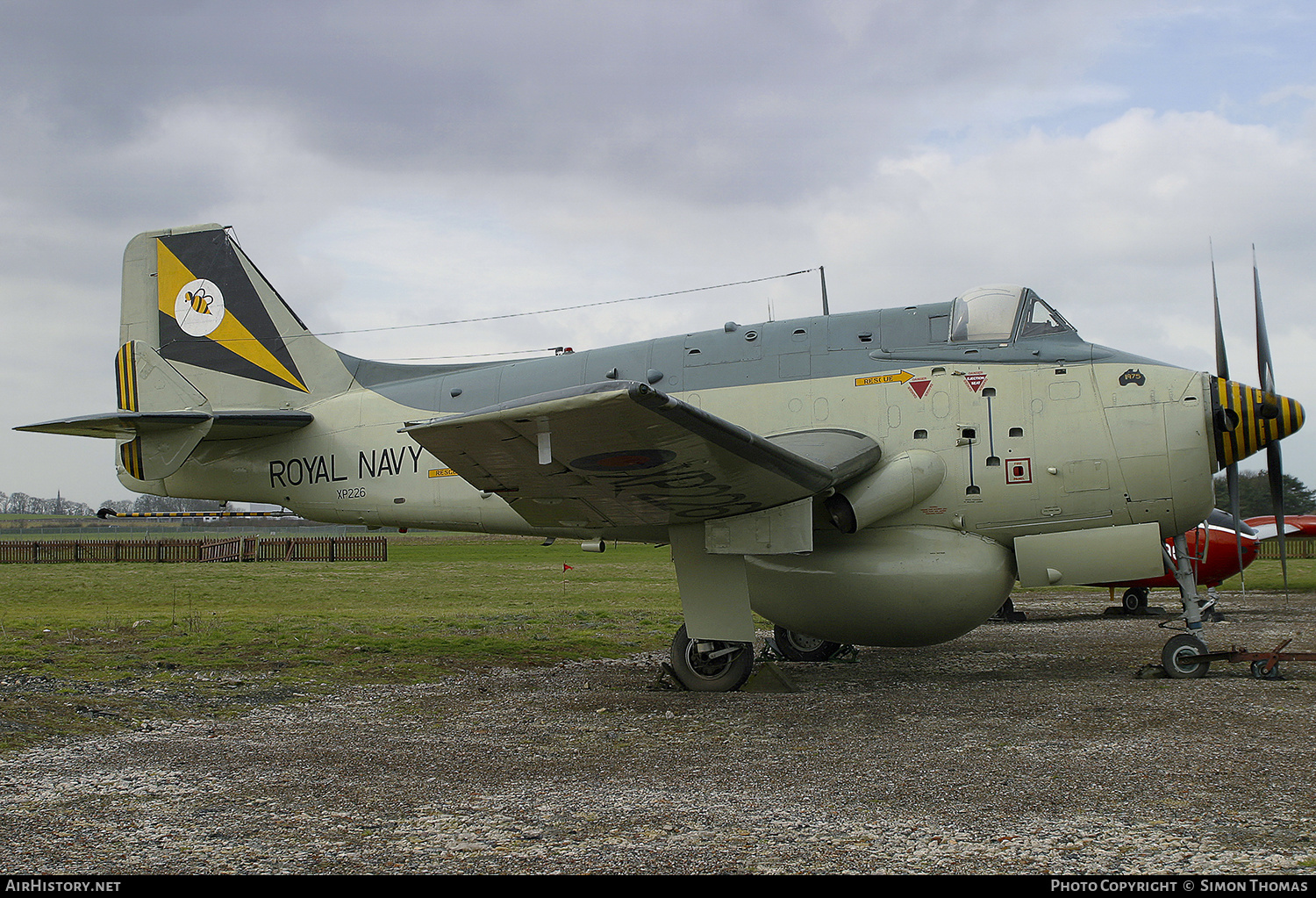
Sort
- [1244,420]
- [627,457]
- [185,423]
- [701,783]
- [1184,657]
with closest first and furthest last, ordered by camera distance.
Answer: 1. [701,783]
2. [627,457]
3. [1244,420]
4. [1184,657]
5. [185,423]

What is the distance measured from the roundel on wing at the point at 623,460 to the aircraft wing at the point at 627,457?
1 centimetres

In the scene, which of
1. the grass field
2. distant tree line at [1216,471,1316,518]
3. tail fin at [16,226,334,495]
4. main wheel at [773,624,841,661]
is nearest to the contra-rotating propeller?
main wheel at [773,624,841,661]

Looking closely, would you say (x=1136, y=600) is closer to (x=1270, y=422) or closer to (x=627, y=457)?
(x=1270, y=422)

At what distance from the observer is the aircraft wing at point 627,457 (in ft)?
23.6

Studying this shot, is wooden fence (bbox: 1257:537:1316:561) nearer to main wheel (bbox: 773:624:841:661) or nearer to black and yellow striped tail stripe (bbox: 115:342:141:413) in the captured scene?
main wheel (bbox: 773:624:841:661)

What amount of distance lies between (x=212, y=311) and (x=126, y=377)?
1.43 metres

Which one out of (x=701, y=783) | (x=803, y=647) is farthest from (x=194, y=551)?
(x=701, y=783)

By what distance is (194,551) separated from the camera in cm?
4519

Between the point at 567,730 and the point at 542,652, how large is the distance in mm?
5572

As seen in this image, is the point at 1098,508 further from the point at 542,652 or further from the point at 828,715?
the point at 542,652

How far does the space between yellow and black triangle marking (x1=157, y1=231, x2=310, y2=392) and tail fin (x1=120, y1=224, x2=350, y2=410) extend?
0.04ft

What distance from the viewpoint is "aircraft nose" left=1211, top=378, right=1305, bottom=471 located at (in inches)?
375

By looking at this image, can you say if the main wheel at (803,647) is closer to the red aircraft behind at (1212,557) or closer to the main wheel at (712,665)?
the main wheel at (712,665)

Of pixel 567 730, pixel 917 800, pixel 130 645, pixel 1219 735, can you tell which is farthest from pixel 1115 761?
pixel 130 645
